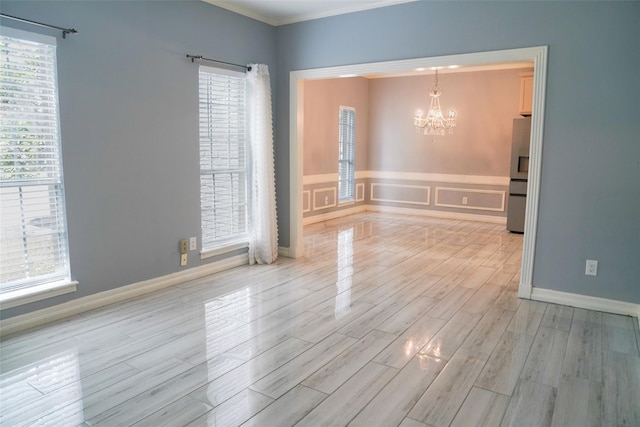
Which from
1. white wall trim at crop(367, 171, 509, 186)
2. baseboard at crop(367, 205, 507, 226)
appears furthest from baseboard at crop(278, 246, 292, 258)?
white wall trim at crop(367, 171, 509, 186)

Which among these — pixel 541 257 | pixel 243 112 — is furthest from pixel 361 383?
pixel 243 112

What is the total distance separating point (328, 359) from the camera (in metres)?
2.85

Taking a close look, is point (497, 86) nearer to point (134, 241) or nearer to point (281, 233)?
point (281, 233)

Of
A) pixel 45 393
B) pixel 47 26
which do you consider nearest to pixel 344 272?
pixel 45 393

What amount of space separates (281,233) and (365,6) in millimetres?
2727

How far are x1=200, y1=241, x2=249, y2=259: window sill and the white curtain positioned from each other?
0.11m

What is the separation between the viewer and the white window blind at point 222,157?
453 centimetres

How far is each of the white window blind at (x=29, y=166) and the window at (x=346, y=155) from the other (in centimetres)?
575

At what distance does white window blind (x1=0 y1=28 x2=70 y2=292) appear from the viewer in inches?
121

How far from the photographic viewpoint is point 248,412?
7.44 ft

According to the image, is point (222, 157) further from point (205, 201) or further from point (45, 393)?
point (45, 393)

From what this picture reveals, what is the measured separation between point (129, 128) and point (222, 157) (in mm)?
1113

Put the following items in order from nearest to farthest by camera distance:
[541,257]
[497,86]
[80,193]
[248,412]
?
Answer: 1. [248,412]
2. [80,193]
3. [541,257]
4. [497,86]

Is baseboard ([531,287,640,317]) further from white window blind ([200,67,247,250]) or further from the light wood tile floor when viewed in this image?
white window blind ([200,67,247,250])
